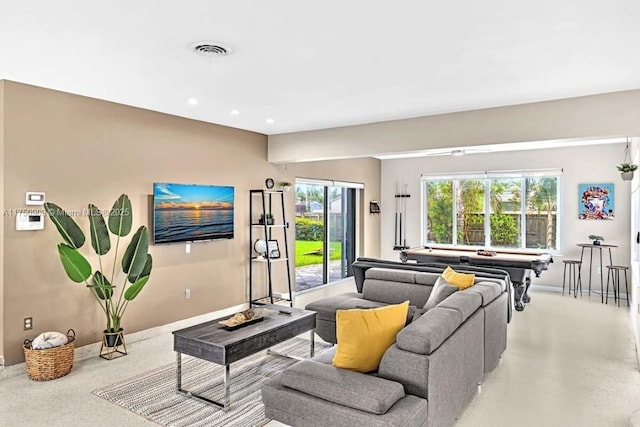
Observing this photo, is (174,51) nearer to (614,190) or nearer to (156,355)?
(156,355)

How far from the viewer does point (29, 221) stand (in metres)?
3.90

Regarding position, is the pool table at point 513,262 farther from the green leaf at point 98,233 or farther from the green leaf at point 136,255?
the green leaf at point 98,233

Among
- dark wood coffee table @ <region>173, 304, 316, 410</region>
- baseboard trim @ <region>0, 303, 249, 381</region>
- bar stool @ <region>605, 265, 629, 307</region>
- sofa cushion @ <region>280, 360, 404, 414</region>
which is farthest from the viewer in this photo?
bar stool @ <region>605, 265, 629, 307</region>

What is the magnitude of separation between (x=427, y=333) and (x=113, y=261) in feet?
11.6

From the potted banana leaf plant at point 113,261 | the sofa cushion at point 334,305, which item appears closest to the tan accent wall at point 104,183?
the potted banana leaf plant at point 113,261

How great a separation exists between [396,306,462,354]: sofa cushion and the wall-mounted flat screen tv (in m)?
3.36

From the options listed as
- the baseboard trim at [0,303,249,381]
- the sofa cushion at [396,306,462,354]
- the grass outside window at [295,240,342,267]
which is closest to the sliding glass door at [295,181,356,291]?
the grass outside window at [295,240,342,267]

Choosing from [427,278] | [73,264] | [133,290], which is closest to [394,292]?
[427,278]

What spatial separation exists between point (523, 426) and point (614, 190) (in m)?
5.81

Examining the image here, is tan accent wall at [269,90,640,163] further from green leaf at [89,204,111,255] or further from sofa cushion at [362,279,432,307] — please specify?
green leaf at [89,204,111,255]

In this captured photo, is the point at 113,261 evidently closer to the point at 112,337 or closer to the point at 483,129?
the point at 112,337

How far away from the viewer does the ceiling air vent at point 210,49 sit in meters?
2.87

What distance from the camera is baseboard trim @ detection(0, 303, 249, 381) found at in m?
3.83

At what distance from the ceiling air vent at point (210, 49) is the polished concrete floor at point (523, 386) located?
2628mm
